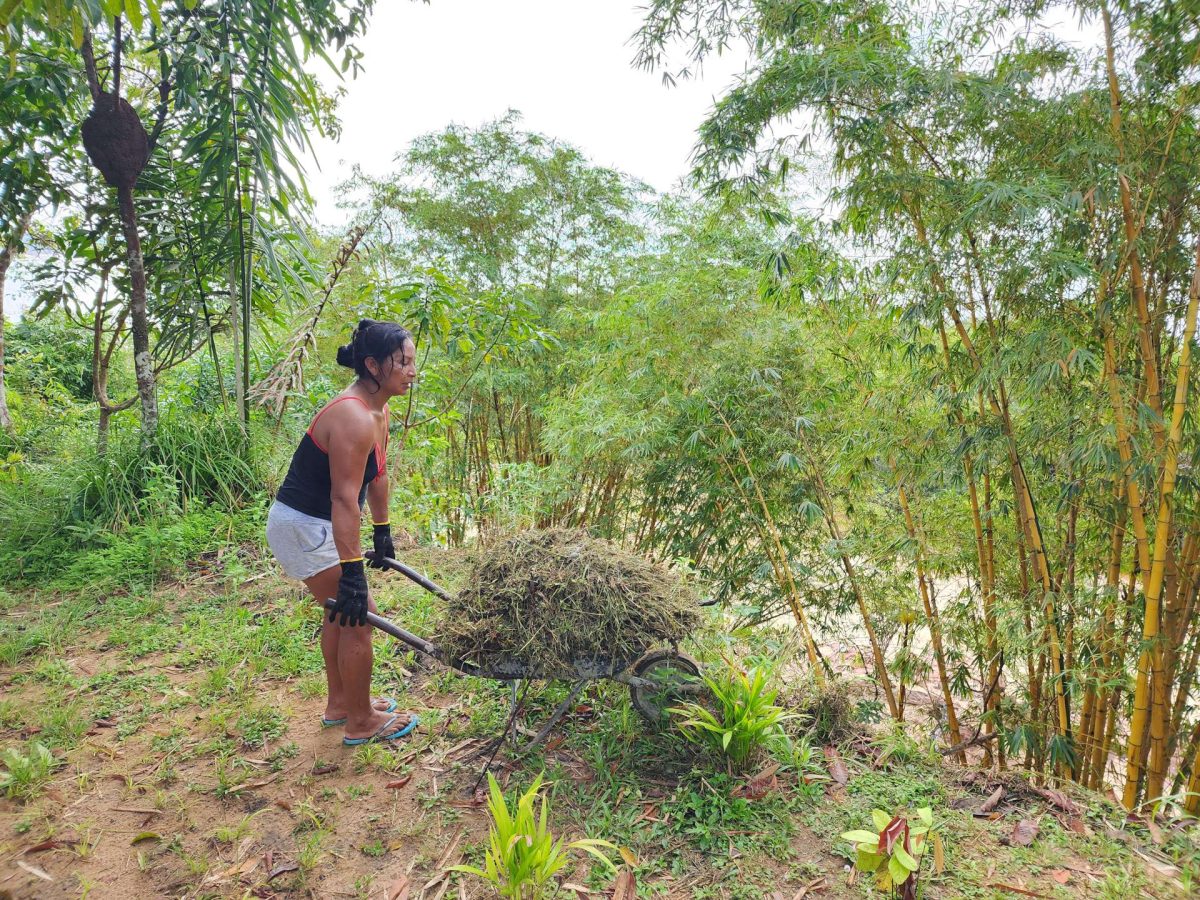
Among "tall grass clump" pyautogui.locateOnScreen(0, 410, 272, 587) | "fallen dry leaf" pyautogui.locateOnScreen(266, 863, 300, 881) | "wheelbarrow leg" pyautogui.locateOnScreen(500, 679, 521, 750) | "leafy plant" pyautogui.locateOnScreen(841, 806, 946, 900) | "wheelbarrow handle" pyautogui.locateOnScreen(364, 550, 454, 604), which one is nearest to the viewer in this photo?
"leafy plant" pyautogui.locateOnScreen(841, 806, 946, 900)

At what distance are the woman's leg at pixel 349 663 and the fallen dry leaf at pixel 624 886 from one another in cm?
112

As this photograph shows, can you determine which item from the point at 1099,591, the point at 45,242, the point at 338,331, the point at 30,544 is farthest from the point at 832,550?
the point at 45,242

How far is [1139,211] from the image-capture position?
96.0 inches

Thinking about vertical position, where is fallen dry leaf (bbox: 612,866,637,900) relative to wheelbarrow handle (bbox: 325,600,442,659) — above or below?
below

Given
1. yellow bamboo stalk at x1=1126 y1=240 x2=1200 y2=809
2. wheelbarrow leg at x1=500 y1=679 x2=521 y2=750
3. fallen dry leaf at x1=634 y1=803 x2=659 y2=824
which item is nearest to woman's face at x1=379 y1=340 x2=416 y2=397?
wheelbarrow leg at x1=500 y1=679 x2=521 y2=750

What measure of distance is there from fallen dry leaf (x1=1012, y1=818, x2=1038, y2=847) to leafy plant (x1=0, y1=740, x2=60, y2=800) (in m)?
3.21

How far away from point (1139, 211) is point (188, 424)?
5456mm

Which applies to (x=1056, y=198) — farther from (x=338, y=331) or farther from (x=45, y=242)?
(x=45, y=242)

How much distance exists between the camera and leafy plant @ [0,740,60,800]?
2193 mm

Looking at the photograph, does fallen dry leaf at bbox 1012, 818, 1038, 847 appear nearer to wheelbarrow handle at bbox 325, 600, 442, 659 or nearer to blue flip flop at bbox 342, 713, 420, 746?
wheelbarrow handle at bbox 325, 600, 442, 659

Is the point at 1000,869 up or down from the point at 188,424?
down

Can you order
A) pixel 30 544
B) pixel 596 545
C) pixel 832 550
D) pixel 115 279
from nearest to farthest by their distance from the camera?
1. pixel 596 545
2. pixel 832 550
3. pixel 30 544
4. pixel 115 279

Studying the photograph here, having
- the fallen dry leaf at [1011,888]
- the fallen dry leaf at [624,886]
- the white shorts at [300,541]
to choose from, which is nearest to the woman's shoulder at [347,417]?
the white shorts at [300,541]

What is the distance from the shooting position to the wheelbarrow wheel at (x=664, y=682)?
226 centimetres
